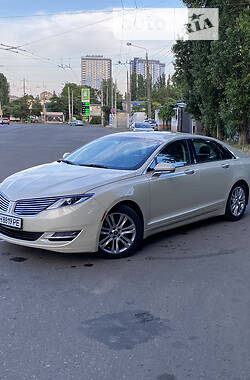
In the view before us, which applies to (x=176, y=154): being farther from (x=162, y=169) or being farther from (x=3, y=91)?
(x=3, y=91)

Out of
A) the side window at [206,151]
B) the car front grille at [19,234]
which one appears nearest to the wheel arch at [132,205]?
the car front grille at [19,234]

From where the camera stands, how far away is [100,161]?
5949 millimetres

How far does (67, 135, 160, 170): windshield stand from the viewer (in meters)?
5.79

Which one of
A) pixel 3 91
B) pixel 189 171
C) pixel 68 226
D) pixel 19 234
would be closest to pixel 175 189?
pixel 189 171

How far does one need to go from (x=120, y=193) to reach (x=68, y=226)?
2.45ft

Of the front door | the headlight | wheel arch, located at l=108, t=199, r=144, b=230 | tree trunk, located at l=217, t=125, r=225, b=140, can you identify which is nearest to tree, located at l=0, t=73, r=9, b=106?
tree trunk, located at l=217, t=125, r=225, b=140

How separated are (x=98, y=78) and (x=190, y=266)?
12144 centimetres

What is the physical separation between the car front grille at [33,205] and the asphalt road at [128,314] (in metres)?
0.59

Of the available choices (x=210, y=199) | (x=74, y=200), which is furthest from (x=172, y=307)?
(x=210, y=199)

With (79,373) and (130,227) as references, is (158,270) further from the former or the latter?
(79,373)

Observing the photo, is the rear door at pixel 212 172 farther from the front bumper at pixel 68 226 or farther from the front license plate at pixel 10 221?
the front license plate at pixel 10 221

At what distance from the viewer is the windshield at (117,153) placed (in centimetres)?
579

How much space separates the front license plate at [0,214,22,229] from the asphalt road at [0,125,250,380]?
1.43 ft

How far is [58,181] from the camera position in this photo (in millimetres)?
5113
